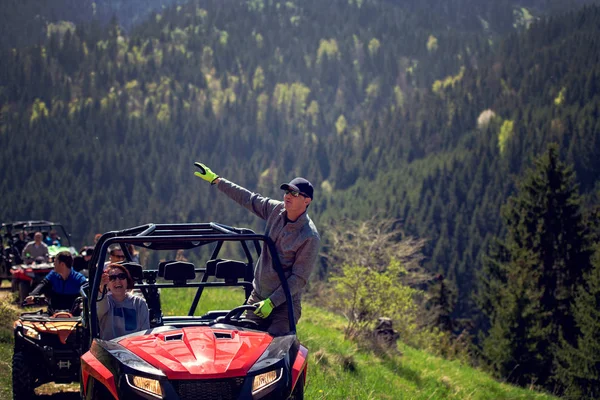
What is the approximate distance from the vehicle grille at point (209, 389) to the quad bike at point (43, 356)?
324 cm

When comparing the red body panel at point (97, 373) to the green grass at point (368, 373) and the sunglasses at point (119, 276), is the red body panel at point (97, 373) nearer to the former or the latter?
the sunglasses at point (119, 276)

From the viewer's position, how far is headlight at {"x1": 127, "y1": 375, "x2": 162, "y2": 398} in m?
5.54

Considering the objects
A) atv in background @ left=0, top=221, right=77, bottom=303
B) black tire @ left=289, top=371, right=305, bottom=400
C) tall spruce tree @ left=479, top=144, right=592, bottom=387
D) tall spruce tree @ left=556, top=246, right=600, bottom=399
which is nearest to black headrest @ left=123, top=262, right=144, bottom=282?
black tire @ left=289, top=371, right=305, bottom=400

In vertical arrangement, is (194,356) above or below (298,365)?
above

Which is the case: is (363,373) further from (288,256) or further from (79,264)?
(288,256)

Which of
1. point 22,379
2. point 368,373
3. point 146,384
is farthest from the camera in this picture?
point 368,373

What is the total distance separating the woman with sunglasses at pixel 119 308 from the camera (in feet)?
23.7

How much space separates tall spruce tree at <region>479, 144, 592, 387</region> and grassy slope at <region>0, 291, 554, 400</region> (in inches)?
588

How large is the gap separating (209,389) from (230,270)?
152 centimetres

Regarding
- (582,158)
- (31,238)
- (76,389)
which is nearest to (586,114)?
(582,158)

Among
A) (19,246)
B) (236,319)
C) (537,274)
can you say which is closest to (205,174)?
(236,319)

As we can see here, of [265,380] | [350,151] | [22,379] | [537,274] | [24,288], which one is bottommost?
[350,151]

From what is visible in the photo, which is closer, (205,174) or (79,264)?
(205,174)

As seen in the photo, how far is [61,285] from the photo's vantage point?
10.9m
